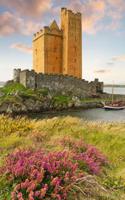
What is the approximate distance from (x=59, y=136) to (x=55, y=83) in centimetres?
6537

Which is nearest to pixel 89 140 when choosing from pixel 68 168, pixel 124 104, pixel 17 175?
pixel 68 168

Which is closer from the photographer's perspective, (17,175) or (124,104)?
(17,175)

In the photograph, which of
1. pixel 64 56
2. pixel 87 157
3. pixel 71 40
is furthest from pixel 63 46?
pixel 87 157

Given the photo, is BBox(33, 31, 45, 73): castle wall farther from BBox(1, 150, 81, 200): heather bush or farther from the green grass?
BBox(1, 150, 81, 200): heather bush

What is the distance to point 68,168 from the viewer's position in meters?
5.71

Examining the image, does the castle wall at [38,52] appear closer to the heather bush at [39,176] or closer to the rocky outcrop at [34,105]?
the rocky outcrop at [34,105]

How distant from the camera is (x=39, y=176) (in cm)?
497

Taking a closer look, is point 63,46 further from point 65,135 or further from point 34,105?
point 65,135

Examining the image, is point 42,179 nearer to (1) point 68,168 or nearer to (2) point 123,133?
(1) point 68,168

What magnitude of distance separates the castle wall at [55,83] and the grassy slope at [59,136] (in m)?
59.4

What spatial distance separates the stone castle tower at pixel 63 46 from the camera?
81.1 meters

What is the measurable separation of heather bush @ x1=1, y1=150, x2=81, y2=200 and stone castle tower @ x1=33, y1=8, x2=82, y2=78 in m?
76.3

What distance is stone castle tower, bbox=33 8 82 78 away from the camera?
3191 inches

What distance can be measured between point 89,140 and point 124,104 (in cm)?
7165
